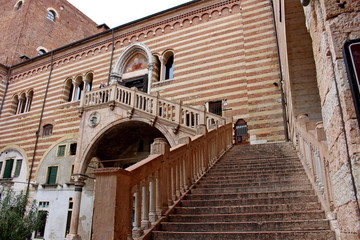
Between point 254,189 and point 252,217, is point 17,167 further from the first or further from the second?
point 252,217

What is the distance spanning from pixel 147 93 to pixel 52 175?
788cm

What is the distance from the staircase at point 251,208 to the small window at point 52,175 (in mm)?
12692

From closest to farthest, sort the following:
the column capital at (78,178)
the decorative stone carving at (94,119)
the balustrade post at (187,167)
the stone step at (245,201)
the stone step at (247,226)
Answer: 1. the stone step at (247,226)
2. the stone step at (245,201)
3. the balustrade post at (187,167)
4. the column capital at (78,178)
5. the decorative stone carving at (94,119)

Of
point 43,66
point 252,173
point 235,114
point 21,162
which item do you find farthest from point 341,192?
point 43,66

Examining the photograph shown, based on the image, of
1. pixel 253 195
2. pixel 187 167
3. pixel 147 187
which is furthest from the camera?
pixel 187 167

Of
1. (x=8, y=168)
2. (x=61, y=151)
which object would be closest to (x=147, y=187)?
(x=61, y=151)

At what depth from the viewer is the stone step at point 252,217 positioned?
4203mm

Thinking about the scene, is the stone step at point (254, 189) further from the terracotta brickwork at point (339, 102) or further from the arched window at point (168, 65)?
the arched window at point (168, 65)

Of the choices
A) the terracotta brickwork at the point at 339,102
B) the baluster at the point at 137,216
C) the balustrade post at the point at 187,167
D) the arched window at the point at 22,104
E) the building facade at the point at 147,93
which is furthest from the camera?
the arched window at the point at 22,104

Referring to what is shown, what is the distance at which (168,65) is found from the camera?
16797 mm

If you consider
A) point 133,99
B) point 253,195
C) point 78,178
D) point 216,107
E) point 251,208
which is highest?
point 216,107

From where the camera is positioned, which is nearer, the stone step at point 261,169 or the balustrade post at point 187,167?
the balustrade post at point 187,167

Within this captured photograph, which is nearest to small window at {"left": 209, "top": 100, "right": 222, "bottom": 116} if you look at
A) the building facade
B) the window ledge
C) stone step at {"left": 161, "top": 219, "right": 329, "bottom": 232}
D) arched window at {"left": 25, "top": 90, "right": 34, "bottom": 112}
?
the building facade

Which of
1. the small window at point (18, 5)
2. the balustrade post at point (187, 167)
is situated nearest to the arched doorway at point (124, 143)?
the balustrade post at point (187, 167)
